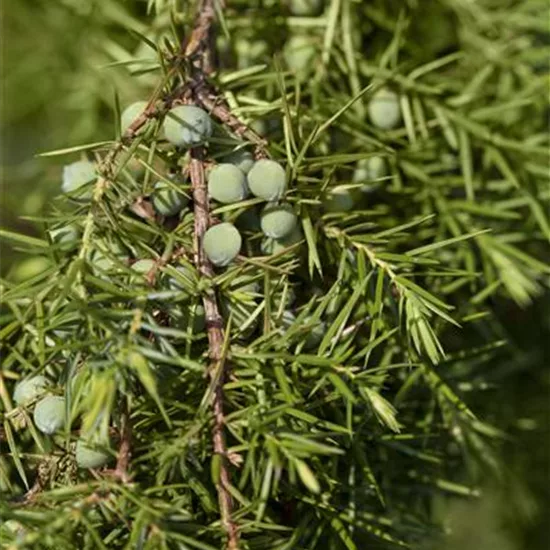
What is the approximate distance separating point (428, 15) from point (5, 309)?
40 cm

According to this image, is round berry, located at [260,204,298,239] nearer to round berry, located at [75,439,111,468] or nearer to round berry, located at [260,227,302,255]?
round berry, located at [260,227,302,255]

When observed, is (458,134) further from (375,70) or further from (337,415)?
(337,415)

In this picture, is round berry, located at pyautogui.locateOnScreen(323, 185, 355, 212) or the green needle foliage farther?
round berry, located at pyautogui.locateOnScreen(323, 185, 355, 212)

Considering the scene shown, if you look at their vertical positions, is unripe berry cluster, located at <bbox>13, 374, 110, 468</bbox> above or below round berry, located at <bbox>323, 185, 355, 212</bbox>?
below

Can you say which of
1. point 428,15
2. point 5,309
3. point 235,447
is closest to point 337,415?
point 235,447

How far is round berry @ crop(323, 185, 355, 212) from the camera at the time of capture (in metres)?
0.58

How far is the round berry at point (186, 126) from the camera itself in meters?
0.51

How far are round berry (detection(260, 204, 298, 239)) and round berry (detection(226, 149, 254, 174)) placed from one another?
0.08 feet

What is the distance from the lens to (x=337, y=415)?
56 cm

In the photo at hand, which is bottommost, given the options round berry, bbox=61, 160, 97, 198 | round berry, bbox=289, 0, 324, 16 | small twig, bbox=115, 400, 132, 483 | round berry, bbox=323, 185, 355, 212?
small twig, bbox=115, 400, 132, 483

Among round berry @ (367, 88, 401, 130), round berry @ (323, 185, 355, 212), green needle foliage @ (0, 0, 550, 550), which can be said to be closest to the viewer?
green needle foliage @ (0, 0, 550, 550)

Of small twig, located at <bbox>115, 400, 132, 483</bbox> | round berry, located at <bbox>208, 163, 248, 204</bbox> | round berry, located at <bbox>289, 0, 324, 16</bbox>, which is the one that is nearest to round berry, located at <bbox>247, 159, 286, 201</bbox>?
round berry, located at <bbox>208, 163, 248, 204</bbox>

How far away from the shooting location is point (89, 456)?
0.47 meters

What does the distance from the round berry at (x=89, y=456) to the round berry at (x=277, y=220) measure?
5.5 inches
